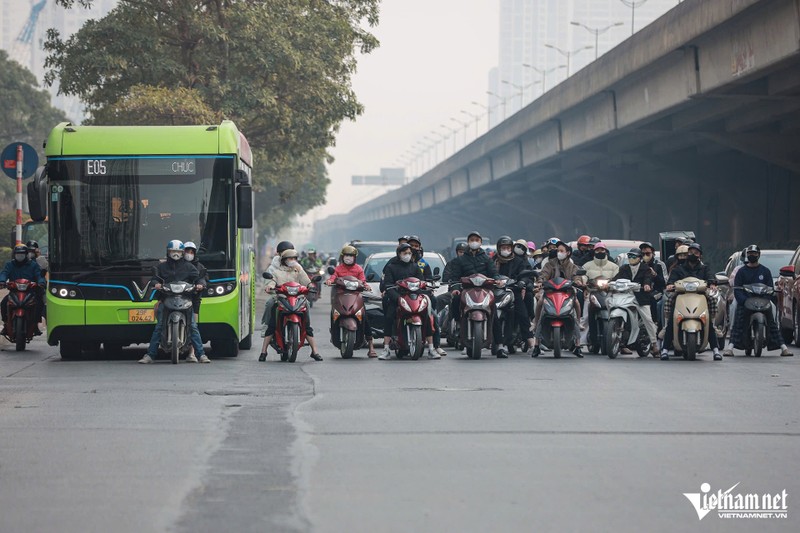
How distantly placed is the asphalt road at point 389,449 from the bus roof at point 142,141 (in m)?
3.28

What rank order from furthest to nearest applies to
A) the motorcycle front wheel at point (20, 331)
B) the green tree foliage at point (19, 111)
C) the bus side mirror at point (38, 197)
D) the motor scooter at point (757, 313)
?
the green tree foliage at point (19, 111) < the motorcycle front wheel at point (20, 331) < the motor scooter at point (757, 313) < the bus side mirror at point (38, 197)

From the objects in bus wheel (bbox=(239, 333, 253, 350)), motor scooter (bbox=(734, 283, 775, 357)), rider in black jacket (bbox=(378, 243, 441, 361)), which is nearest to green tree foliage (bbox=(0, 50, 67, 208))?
bus wheel (bbox=(239, 333, 253, 350))

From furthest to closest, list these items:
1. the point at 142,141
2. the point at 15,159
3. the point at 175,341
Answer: the point at 15,159 < the point at 142,141 < the point at 175,341

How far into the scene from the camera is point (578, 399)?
13.4 meters

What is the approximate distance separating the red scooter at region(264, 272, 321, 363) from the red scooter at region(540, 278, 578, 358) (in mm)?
3112

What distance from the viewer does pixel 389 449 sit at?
9.80 m

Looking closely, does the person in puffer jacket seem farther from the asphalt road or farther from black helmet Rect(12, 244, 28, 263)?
black helmet Rect(12, 244, 28, 263)

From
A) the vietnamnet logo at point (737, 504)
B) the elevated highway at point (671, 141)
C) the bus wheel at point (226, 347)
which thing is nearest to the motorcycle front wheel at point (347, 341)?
the bus wheel at point (226, 347)

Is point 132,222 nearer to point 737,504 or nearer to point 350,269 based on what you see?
point 350,269

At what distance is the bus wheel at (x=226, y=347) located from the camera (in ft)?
64.0

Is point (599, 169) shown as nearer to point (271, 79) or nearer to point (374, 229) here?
point (271, 79)

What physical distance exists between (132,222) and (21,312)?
3213 mm

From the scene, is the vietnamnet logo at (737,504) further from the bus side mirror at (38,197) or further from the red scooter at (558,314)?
the bus side mirror at (38,197)

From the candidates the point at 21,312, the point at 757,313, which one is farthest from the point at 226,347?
the point at 757,313
